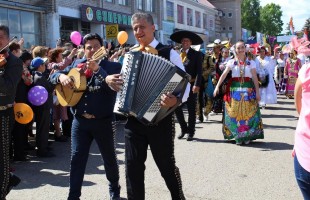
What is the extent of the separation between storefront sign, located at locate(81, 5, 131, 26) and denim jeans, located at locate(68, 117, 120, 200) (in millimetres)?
19333

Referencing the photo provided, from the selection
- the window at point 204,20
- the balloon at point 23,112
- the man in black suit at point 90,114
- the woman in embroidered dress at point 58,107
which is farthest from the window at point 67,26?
the window at point 204,20

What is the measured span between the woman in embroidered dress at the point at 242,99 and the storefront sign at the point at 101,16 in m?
16.9

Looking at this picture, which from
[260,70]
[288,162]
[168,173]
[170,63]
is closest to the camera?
[170,63]

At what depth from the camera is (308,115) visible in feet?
8.63

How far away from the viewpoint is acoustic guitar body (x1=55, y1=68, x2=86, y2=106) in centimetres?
397

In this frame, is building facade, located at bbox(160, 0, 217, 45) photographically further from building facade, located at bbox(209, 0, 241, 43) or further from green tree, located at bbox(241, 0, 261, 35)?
green tree, located at bbox(241, 0, 261, 35)

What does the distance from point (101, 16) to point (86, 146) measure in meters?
20.9

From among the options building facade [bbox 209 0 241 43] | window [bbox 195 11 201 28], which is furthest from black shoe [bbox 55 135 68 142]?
building facade [bbox 209 0 241 43]

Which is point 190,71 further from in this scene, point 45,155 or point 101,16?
point 101,16

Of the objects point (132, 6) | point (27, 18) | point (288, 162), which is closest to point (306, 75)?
point (288, 162)

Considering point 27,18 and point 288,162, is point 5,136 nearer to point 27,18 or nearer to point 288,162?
point 288,162

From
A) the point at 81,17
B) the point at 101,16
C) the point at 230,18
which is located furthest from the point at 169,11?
the point at 230,18

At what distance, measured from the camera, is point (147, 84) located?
3.30 metres

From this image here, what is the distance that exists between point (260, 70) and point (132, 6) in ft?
58.4
